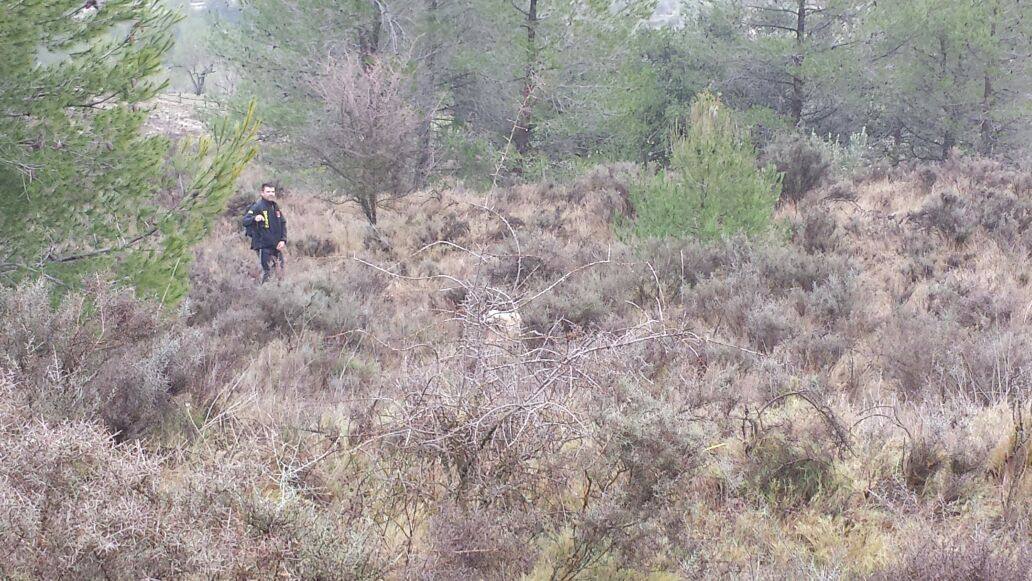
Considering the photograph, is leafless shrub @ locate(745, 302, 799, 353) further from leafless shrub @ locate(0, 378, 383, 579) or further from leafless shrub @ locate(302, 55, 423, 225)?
leafless shrub @ locate(302, 55, 423, 225)

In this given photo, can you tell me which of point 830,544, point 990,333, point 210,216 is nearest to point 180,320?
point 210,216

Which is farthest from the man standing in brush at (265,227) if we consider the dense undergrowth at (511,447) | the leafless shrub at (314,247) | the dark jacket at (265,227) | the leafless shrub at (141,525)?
the leafless shrub at (141,525)

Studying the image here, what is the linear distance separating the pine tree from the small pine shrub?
4.98 m

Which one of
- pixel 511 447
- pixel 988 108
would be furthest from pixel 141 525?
pixel 988 108

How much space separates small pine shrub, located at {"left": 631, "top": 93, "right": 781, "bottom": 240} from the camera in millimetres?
8438

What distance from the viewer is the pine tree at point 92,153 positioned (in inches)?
191

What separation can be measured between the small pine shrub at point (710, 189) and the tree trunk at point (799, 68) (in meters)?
10.0

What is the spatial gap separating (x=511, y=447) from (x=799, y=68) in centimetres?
1706

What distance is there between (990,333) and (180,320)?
18.3 ft

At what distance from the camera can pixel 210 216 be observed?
19.1ft

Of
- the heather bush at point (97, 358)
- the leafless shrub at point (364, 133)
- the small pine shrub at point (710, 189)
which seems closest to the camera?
the heather bush at point (97, 358)

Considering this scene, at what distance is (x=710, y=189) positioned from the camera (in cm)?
866

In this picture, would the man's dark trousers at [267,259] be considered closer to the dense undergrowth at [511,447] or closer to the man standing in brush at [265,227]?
the man standing in brush at [265,227]

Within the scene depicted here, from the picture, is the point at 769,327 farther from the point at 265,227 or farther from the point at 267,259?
the point at 267,259
